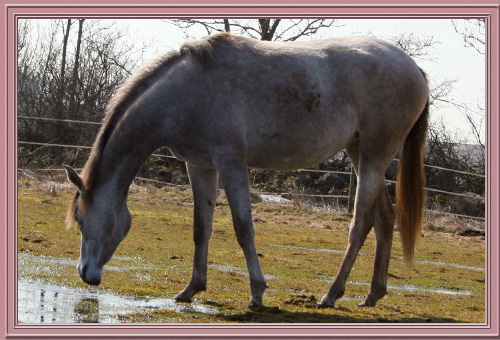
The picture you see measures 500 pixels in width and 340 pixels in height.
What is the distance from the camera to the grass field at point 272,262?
6488mm

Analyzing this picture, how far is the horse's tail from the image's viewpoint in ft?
24.4

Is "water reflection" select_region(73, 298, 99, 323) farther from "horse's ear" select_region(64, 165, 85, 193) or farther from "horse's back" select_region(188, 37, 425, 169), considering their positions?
"horse's back" select_region(188, 37, 425, 169)

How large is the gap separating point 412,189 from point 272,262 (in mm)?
2628

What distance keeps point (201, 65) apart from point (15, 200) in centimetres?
208

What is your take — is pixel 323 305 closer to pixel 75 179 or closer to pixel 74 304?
pixel 74 304

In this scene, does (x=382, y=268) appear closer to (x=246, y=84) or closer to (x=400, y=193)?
(x=400, y=193)

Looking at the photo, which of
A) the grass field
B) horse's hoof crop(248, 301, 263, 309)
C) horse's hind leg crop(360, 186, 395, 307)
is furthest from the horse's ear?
horse's hind leg crop(360, 186, 395, 307)

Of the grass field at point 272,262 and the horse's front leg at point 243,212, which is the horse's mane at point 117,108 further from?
the grass field at point 272,262

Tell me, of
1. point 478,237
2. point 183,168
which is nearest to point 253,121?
point 478,237

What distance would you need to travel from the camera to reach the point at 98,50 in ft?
64.1

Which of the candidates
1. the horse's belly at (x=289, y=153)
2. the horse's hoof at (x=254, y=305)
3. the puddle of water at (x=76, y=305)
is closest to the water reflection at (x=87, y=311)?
the puddle of water at (x=76, y=305)

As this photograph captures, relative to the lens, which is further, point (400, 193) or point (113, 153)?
point (400, 193)

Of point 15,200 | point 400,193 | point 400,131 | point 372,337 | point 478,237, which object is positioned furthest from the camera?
point 478,237

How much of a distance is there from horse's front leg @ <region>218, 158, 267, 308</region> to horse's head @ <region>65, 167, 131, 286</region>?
41.6 inches
